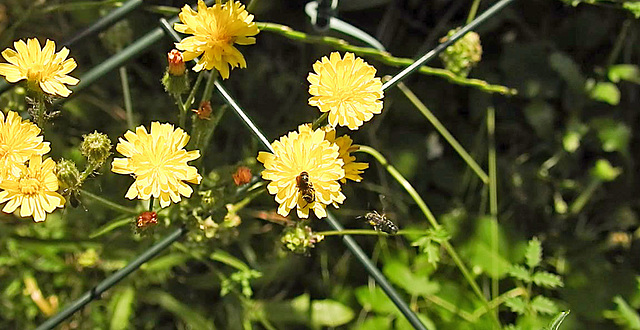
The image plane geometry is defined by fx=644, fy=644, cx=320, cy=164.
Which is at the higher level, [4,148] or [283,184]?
[4,148]

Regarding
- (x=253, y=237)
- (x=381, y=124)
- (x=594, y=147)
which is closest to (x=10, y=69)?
(x=253, y=237)

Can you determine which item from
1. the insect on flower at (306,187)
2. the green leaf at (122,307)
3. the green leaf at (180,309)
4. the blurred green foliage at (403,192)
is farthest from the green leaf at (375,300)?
the insect on flower at (306,187)

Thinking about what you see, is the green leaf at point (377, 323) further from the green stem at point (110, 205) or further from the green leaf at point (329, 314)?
the green stem at point (110, 205)

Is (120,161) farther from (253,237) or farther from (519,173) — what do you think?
(519,173)

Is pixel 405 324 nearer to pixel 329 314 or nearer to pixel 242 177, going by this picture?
pixel 329 314

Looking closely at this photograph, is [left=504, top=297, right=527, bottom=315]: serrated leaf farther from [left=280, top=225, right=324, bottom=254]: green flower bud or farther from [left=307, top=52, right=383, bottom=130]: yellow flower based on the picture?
[left=307, top=52, right=383, bottom=130]: yellow flower

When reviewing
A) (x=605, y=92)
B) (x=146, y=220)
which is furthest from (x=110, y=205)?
(x=605, y=92)
